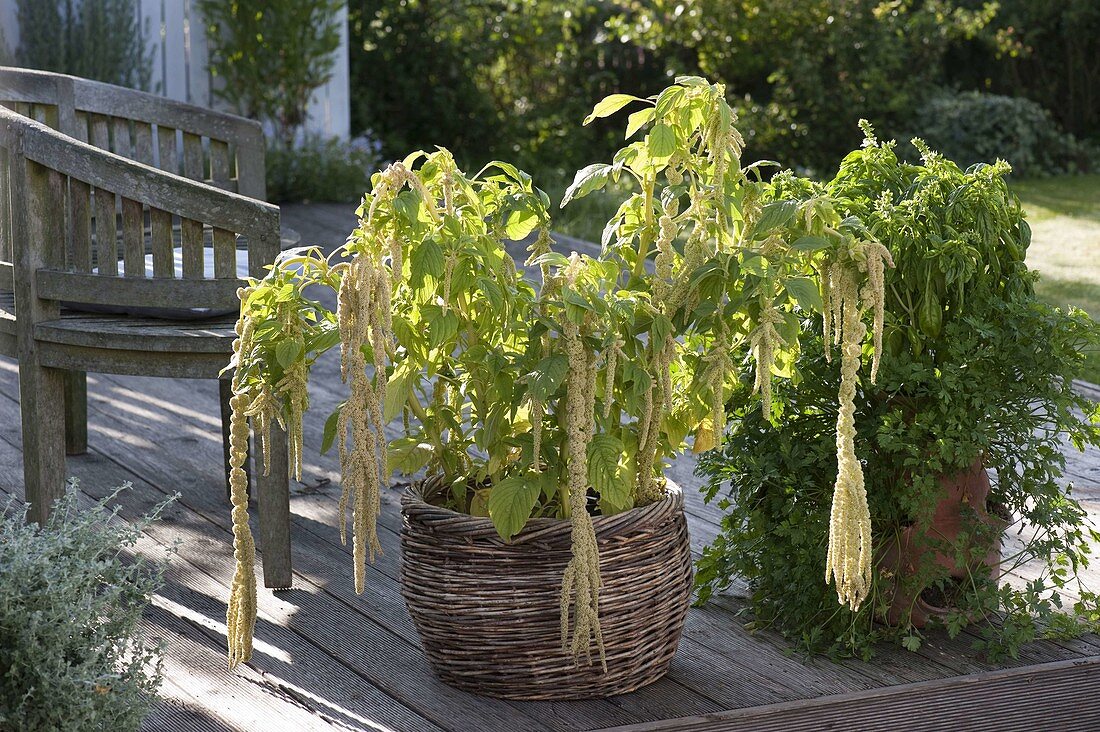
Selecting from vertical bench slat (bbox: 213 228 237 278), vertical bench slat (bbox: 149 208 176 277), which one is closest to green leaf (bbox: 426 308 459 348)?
vertical bench slat (bbox: 213 228 237 278)

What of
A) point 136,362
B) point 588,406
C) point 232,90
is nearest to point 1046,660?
point 588,406

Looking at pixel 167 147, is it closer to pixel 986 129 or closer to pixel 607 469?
pixel 607 469

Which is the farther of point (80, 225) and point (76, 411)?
point (76, 411)

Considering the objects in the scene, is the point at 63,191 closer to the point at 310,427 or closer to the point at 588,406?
the point at 588,406

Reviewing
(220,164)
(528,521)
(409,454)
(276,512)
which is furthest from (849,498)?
(220,164)

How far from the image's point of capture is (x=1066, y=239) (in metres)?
7.19

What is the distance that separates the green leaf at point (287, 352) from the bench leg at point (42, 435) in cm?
86

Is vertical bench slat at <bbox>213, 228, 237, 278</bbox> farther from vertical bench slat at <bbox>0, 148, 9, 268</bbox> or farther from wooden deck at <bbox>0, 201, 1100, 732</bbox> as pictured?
wooden deck at <bbox>0, 201, 1100, 732</bbox>

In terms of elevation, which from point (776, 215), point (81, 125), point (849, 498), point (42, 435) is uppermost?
point (776, 215)

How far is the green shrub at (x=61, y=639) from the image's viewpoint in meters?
1.57

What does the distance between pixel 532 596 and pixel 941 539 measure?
728mm

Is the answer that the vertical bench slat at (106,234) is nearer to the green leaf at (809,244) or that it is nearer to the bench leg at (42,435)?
the bench leg at (42,435)

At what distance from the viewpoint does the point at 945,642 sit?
2.22 metres

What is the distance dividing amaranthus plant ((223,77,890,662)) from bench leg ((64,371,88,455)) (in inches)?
61.5
